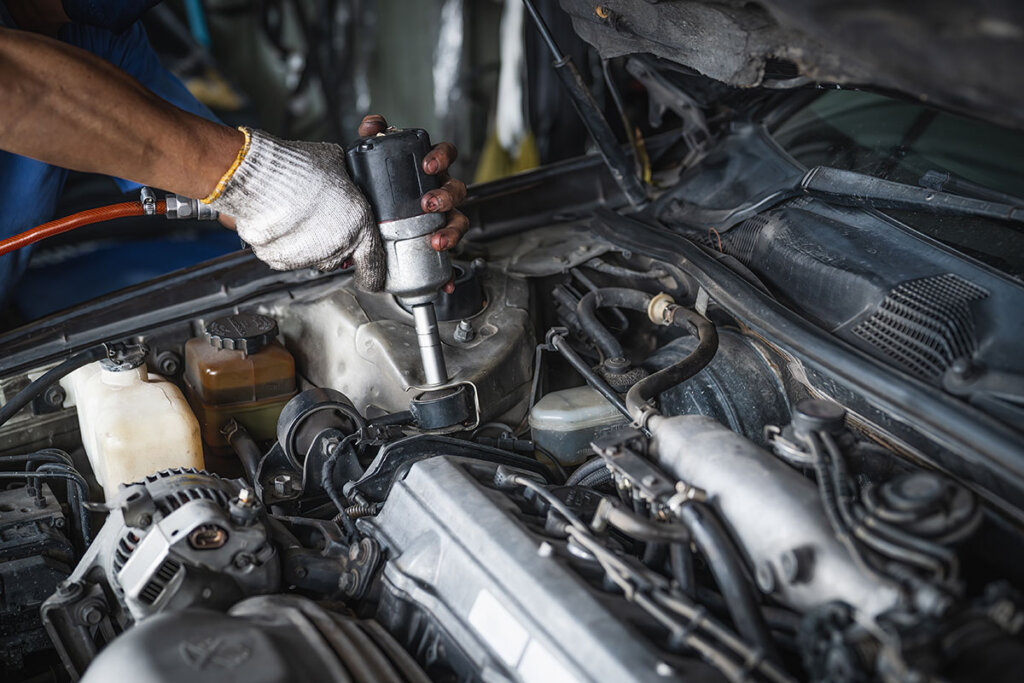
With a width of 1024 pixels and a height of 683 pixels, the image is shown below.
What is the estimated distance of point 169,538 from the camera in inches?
51.1

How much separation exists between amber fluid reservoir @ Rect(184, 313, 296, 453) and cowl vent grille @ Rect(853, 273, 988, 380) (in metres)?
1.17

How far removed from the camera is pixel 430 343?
68.4 inches

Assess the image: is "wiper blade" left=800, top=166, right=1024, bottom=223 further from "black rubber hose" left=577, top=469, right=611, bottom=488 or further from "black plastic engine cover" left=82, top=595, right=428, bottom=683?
"black plastic engine cover" left=82, top=595, right=428, bottom=683

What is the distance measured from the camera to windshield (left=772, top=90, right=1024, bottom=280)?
5.05ft

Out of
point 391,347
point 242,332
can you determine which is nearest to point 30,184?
point 242,332

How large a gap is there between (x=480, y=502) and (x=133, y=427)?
743 millimetres

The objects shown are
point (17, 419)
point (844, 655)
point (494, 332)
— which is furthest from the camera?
point (494, 332)

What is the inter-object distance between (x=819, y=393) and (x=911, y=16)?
762mm

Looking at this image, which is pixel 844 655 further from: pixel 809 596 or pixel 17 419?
pixel 17 419

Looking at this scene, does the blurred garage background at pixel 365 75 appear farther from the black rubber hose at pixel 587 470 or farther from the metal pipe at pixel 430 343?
the black rubber hose at pixel 587 470

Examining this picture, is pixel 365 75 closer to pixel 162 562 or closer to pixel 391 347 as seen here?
pixel 391 347

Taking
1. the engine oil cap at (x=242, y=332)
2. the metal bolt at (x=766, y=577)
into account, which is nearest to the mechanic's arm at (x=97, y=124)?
the engine oil cap at (x=242, y=332)

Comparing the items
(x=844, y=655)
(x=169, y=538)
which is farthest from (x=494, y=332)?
(x=844, y=655)

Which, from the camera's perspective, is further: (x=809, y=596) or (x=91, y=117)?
(x=91, y=117)
